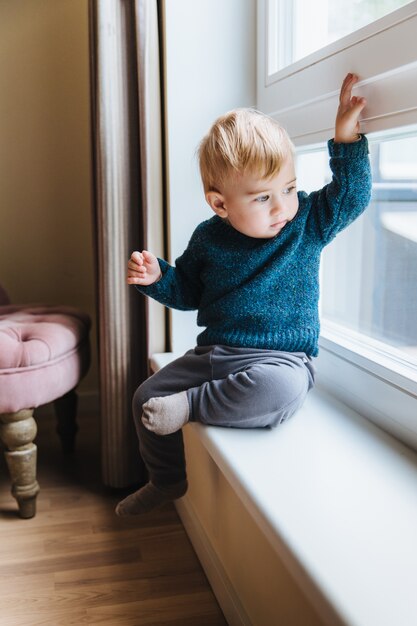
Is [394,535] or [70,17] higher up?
[70,17]

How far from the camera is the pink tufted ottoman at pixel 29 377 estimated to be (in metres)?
1.62

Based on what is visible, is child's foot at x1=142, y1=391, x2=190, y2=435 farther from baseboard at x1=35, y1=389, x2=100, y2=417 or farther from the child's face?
baseboard at x1=35, y1=389, x2=100, y2=417

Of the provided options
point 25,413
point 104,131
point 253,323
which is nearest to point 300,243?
point 253,323

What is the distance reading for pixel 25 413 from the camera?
1.66 meters

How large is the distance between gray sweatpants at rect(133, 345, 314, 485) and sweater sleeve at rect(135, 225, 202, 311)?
0.11m

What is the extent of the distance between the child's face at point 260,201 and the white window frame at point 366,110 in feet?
0.52

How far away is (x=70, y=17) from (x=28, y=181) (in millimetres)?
556

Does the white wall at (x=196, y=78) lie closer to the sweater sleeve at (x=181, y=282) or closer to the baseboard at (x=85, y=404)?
the sweater sleeve at (x=181, y=282)

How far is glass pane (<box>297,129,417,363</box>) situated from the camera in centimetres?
114

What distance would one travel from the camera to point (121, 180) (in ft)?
5.40

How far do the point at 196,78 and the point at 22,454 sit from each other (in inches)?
39.5

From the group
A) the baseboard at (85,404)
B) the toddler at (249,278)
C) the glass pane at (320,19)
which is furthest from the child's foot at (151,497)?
the baseboard at (85,404)

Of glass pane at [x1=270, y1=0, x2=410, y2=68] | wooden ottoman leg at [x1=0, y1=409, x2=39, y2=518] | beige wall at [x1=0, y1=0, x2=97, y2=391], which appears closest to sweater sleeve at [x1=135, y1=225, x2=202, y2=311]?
glass pane at [x1=270, y1=0, x2=410, y2=68]

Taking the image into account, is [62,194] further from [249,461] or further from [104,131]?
[249,461]
